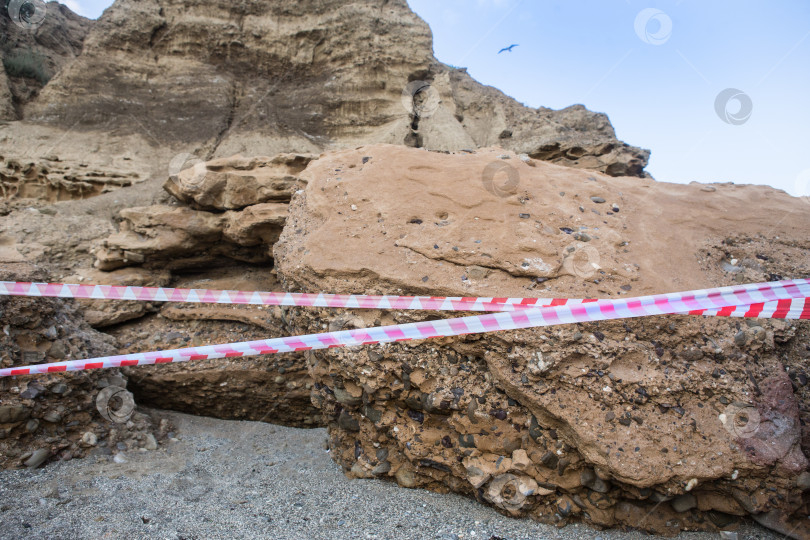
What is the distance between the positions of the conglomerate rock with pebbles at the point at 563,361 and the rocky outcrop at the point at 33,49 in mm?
8149

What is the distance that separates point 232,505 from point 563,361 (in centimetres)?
217

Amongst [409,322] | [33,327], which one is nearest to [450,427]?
[409,322]

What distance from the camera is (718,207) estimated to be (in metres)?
3.53

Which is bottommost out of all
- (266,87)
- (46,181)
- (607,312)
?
(46,181)

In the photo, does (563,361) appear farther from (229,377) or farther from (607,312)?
(229,377)

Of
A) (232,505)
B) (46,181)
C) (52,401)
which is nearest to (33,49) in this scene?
(46,181)

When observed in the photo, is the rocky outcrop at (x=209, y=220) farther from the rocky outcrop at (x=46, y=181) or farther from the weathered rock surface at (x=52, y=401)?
the rocky outcrop at (x=46, y=181)

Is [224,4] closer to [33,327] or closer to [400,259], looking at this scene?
[33,327]

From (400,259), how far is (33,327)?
305cm

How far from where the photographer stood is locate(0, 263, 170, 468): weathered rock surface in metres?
3.11

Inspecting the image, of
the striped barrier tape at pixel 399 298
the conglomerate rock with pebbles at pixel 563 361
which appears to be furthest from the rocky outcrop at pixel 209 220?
the striped barrier tape at pixel 399 298

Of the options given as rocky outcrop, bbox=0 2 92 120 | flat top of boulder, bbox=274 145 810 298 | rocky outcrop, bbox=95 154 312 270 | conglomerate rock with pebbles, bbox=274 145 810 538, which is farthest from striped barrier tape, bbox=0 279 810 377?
rocky outcrop, bbox=0 2 92 120

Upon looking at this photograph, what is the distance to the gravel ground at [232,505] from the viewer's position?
2.32 m

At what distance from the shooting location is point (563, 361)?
237cm
